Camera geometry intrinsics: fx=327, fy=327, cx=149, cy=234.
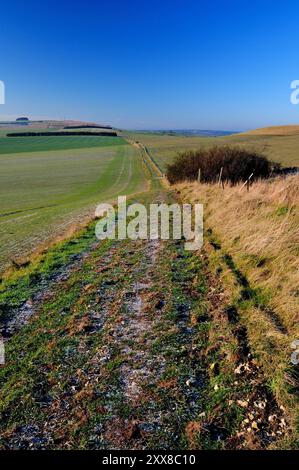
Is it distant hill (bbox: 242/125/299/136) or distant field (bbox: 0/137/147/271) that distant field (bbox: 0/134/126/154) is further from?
distant hill (bbox: 242/125/299/136)

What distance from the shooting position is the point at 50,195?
37.9m

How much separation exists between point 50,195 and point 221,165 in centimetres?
1955

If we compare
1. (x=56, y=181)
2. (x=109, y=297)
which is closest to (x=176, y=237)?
(x=109, y=297)

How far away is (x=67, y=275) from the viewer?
984cm

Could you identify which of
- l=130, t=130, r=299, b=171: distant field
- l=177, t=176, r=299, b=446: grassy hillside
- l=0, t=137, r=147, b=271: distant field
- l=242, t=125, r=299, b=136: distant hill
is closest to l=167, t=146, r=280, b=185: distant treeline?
l=0, t=137, r=147, b=271: distant field

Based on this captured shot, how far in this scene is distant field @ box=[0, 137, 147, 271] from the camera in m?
17.2

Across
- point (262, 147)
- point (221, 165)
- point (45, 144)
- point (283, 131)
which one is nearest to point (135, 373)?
point (221, 165)

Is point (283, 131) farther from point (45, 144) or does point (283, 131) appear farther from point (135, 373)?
point (135, 373)

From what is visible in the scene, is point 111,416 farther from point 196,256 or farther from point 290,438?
point 196,256

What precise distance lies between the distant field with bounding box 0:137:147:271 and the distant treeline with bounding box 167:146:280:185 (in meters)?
5.88

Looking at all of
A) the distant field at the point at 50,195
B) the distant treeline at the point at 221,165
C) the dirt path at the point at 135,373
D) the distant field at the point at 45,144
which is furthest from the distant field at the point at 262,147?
the dirt path at the point at 135,373

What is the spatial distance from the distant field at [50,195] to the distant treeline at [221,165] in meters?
5.88

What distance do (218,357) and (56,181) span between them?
46600 mm

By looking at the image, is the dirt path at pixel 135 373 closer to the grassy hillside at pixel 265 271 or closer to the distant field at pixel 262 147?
the grassy hillside at pixel 265 271
